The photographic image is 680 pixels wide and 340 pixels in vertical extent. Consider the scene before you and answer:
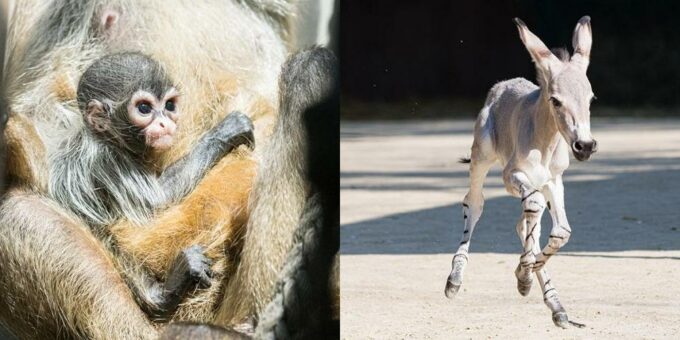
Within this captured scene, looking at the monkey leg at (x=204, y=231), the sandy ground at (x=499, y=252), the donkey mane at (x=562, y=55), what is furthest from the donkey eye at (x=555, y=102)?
the sandy ground at (x=499, y=252)

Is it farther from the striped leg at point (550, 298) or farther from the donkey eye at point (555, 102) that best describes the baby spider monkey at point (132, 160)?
the striped leg at point (550, 298)

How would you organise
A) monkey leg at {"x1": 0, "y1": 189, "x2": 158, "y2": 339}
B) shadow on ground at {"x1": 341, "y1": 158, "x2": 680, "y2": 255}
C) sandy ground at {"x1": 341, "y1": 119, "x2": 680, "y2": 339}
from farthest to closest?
shadow on ground at {"x1": 341, "y1": 158, "x2": 680, "y2": 255}, sandy ground at {"x1": 341, "y1": 119, "x2": 680, "y2": 339}, monkey leg at {"x1": 0, "y1": 189, "x2": 158, "y2": 339}

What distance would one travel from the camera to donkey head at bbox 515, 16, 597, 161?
441 centimetres

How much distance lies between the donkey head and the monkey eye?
4.15ft

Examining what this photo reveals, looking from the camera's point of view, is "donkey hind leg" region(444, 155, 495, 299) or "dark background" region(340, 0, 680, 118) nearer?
"donkey hind leg" region(444, 155, 495, 299)

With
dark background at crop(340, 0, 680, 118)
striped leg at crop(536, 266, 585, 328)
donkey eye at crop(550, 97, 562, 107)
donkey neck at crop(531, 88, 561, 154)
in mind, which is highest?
donkey eye at crop(550, 97, 562, 107)

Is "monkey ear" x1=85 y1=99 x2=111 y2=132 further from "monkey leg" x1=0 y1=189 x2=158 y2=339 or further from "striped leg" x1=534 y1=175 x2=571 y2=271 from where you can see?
"striped leg" x1=534 y1=175 x2=571 y2=271

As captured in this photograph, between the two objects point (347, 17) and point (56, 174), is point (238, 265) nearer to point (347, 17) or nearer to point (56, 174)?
point (56, 174)

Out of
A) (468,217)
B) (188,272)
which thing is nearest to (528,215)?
(468,217)

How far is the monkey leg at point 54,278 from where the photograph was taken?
3.91 metres

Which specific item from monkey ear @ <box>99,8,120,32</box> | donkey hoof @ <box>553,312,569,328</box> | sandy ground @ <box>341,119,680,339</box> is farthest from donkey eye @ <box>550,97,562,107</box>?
sandy ground @ <box>341,119,680,339</box>

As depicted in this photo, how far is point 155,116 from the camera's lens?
3.99m

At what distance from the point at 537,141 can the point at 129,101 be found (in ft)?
5.26

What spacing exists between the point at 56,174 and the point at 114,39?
472 mm
